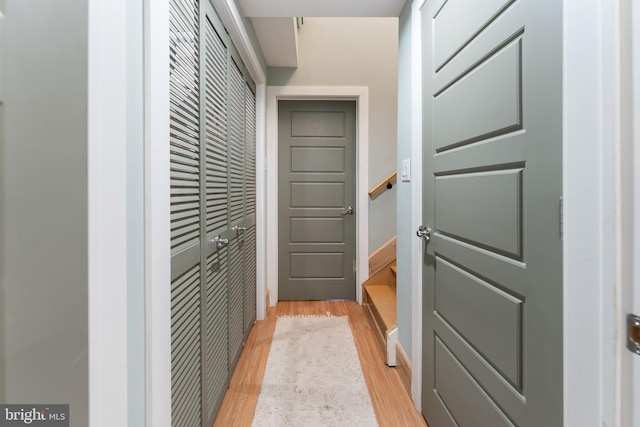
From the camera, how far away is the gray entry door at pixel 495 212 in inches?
28.0

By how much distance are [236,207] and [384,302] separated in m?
1.46

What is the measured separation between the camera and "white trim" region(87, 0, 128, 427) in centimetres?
55

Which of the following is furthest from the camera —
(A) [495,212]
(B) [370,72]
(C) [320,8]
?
(B) [370,72]

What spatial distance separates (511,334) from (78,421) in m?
1.00

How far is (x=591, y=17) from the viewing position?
22.0 inches

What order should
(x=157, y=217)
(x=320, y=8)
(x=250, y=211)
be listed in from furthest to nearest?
(x=250, y=211) < (x=320, y=8) < (x=157, y=217)

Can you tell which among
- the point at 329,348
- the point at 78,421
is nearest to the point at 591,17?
the point at 78,421

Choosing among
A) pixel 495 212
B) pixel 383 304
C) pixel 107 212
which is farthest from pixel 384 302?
pixel 107 212

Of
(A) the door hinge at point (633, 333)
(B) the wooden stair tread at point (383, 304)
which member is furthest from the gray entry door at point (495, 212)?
(B) the wooden stair tread at point (383, 304)

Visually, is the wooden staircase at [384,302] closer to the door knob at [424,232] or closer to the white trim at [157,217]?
the door knob at [424,232]

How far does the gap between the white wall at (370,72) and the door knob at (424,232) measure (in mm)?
1588

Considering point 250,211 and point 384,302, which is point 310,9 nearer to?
point 250,211

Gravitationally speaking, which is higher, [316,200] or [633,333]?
[316,200]

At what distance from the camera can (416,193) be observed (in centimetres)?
156
